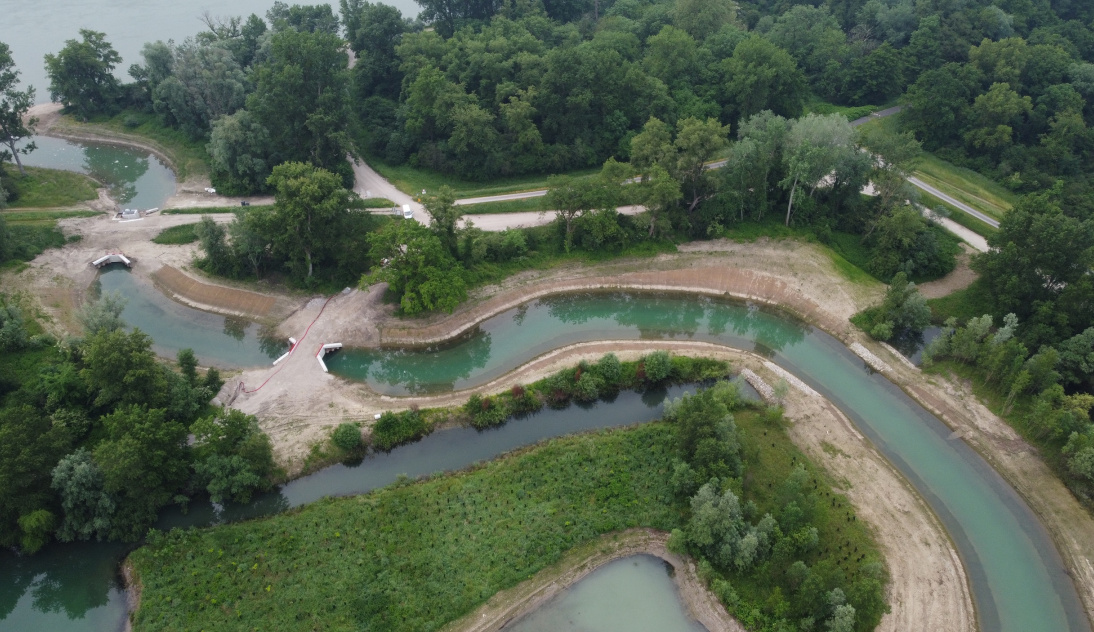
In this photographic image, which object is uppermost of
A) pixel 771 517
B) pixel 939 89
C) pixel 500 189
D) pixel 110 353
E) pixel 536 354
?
pixel 939 89

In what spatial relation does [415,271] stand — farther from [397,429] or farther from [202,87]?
[202,87]

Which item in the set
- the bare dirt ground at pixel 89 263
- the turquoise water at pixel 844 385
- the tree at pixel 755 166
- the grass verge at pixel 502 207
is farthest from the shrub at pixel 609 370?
the bare dirt ground at pixel 89 263

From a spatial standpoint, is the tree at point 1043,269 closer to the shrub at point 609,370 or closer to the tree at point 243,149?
the shrub at point 609,370

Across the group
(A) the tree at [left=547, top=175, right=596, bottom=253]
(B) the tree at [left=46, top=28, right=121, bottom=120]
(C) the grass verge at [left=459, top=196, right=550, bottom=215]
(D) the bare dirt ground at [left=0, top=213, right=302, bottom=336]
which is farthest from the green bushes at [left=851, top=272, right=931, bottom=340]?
(B) the tree at [left=46, top=28, right=121, bottom=120]

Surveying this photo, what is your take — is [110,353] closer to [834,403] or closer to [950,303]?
[834,403]

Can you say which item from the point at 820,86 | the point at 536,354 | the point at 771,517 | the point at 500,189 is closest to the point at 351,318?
the point at 536,354

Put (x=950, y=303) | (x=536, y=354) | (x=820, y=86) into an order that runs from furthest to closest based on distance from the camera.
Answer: (x=820, y=86) < (x=950, y=303) < (x=536, y=354)

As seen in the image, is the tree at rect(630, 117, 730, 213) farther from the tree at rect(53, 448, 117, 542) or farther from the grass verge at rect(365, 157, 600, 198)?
the tree at rect(53, 448, 117, 542)
